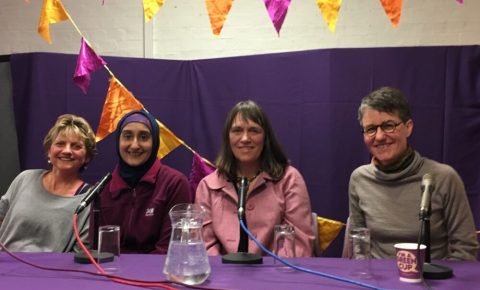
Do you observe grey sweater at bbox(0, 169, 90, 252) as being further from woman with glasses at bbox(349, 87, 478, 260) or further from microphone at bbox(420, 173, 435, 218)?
microphone at bbox(420, 173, 435, 218)

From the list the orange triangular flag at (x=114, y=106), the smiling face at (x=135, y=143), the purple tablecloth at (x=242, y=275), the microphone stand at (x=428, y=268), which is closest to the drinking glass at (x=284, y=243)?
the purple tablecloth at (x=242, y=275)

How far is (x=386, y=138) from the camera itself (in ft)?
6.56

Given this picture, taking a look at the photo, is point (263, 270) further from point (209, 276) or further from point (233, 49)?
point (233, 49)

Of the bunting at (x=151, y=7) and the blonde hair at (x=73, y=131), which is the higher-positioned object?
the bunting at (x=151, y=7)

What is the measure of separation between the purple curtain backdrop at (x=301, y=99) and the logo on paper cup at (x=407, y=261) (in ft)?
5.53

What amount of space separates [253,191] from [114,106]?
1263 mm

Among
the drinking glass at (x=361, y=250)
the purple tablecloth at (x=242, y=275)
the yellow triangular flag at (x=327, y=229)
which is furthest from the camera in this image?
the yellow triangular flag at (x=327, y=229)

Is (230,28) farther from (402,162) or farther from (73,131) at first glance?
(402,162)

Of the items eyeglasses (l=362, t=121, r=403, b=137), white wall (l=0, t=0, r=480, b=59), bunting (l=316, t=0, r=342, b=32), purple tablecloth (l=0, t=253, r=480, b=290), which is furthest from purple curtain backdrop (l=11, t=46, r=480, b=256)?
purple tablecloth (l=0, t=253, r=480, b=290)

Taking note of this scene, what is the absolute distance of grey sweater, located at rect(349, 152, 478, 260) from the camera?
1.85 meters

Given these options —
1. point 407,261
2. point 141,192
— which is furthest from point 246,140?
point 407,261

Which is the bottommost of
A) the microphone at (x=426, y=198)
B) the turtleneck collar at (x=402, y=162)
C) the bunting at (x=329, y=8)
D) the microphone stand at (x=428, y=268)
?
the microphone stand at (x=428, y=268)

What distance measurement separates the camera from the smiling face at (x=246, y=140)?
2.25 m

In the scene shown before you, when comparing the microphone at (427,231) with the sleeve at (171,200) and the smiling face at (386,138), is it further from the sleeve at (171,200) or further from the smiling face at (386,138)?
the sleeve at (171,200)
